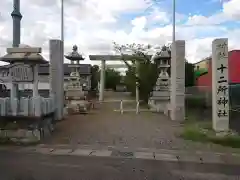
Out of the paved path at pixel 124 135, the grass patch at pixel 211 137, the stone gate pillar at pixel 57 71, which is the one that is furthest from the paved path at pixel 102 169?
the stone gate pillar at pixel 57 71

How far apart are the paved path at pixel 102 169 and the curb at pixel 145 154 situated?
1.09 feet

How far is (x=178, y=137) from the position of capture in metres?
11.5

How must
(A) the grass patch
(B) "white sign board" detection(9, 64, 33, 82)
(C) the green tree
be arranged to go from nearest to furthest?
(A) the grass patch < (B) "white sign board" detection(9, 64, 33, 82) < (C) the green tree

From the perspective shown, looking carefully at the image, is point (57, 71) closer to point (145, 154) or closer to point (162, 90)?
point (162, 90)

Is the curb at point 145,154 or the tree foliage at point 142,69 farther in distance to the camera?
the tree foliage at point 142,69

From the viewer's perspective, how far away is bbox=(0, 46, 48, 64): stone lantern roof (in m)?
11.4

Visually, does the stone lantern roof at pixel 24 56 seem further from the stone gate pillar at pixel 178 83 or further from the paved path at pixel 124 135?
the stone gate pillar at pixel 178 83

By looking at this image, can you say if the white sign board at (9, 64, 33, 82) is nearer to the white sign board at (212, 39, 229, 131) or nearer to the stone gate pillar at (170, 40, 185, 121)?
the white sign board at (212, 39, 229, 131)

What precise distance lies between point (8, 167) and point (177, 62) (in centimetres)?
1137

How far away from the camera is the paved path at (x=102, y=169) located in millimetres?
6581

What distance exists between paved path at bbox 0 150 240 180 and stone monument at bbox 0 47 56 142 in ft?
6.83

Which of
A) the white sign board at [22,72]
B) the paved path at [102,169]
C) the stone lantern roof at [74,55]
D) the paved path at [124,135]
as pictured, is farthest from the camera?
the stone lantern roof at [74,55]

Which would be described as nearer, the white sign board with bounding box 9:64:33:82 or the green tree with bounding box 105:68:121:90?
the white sign board with bounding box 9:64:33:82

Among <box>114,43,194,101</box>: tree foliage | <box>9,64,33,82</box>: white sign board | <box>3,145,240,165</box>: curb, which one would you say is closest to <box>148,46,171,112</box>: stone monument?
<box>114,43,194,101</box>: tree foliage
